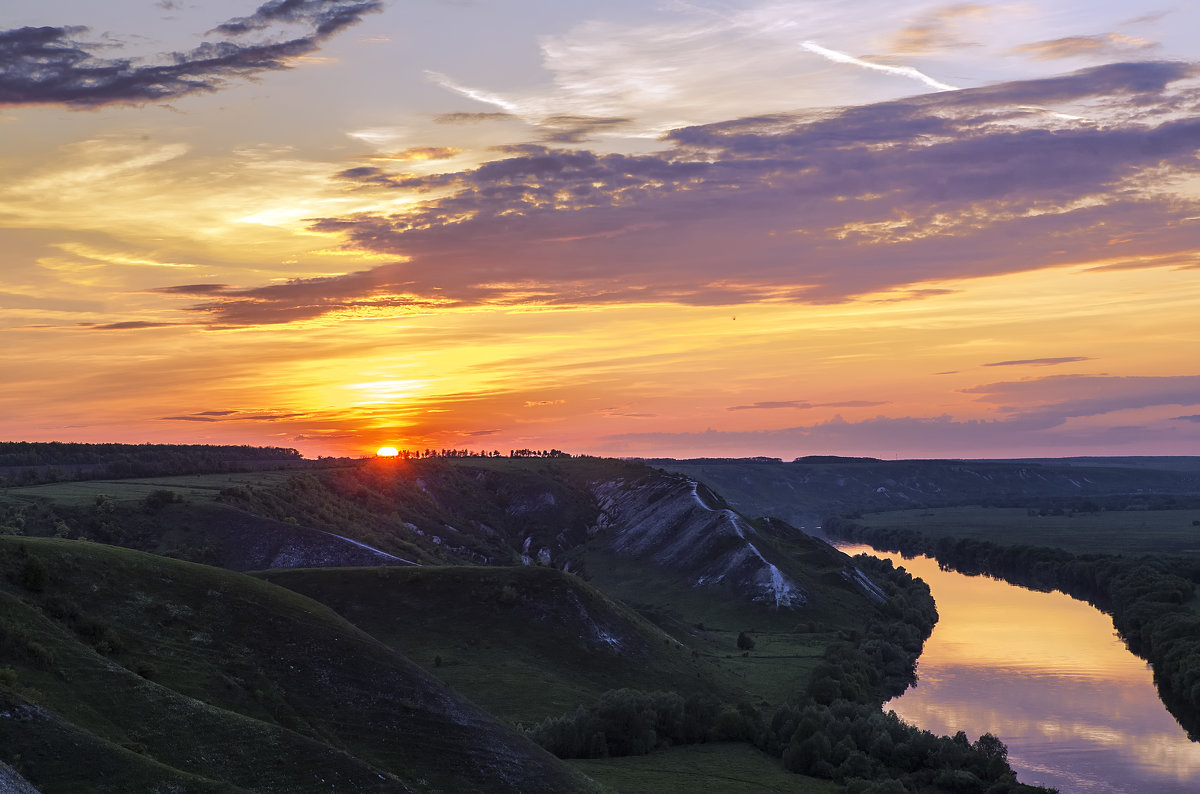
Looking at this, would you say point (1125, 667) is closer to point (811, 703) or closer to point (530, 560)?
point (811, 703)

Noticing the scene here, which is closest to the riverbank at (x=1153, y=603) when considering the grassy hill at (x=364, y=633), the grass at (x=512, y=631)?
the grassy hill at (x=364, y=633)

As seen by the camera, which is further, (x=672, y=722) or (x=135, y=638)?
(x=672, y=722)

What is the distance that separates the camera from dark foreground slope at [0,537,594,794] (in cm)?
3503

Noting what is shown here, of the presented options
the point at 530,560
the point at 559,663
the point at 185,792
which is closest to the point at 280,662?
the point at 185,792

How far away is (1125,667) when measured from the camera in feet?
372

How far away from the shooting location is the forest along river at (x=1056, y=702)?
253 ft

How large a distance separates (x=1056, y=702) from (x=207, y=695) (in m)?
81.2

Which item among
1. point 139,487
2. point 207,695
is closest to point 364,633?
point 207,695

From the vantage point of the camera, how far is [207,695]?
4469 centimetres

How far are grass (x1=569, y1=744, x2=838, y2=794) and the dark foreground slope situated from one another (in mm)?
12603

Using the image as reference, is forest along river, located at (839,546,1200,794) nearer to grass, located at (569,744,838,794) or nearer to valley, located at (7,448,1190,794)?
valley, located at (7,448,1190,794)

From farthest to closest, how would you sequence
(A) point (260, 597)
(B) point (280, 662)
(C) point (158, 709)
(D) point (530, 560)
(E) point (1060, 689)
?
(D) point (530, 560) < (E) point (1060, 689) < (A) point (260, 597) < (B) point (280, 662) < (C) point (158, 709)

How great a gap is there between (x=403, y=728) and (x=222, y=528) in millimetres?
78221

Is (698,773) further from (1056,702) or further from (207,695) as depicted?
(1056,702)
